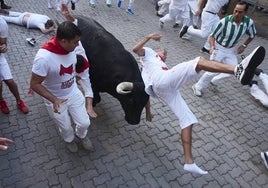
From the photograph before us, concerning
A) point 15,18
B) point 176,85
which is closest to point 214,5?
point 176,85

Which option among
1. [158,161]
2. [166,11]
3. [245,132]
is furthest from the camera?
[166,11]

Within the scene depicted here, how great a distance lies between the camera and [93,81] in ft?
15.7

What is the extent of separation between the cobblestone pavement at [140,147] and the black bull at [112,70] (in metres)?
A: 0.56

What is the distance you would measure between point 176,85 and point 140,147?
1300mm

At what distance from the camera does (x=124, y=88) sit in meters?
3.94

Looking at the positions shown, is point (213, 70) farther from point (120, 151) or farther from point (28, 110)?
point (28, 110)

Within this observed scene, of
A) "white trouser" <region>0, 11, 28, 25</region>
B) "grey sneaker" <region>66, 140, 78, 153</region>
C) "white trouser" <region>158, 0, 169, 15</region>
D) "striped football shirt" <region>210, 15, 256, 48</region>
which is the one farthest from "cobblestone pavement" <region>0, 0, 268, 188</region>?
"white trouser" <region>158, 0, 169, 15</region>

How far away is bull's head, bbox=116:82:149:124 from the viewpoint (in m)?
3.97

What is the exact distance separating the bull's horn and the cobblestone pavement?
3.44ft

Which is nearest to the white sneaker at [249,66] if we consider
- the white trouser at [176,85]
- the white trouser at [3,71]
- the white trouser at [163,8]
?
the white trouser at [176,85]

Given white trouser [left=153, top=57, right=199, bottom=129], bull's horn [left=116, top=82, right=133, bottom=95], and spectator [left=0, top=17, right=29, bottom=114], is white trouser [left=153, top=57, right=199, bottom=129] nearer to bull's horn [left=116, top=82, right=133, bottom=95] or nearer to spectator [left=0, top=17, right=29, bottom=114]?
bull's horn [left=116, top=82, right=133, bottom=95]

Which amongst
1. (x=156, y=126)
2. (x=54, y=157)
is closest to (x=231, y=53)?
(x=156, y=126)

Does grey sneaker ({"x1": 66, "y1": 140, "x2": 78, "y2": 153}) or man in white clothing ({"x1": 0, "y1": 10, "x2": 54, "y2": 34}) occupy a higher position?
grey sneaker ({"x1": 66, "y1": 140, "x2": 78, "y2": 153})

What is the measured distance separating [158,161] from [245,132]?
2020 millimetres
